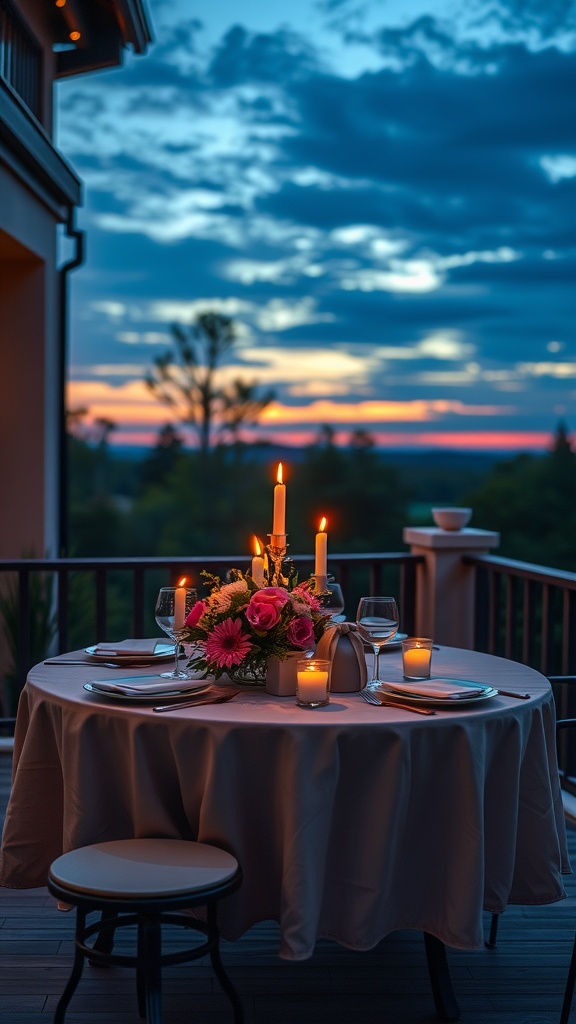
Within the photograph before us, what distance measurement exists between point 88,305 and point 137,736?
58.7ft

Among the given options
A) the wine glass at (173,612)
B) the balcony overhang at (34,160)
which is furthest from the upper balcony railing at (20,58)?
the wine glass at (173,612)

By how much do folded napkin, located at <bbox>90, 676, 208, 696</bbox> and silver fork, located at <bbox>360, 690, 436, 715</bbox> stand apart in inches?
15.4

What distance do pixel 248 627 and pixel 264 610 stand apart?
77 millimetres

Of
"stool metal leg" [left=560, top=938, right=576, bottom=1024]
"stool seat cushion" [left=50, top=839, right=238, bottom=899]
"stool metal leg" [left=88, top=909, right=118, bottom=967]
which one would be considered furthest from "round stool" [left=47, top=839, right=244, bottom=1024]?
"stool metal leg" [left=560, top=938, right=576, bottom=1024]

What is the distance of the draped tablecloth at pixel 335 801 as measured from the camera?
215 cm

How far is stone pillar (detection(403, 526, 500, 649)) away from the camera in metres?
4.76

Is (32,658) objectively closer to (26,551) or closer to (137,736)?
(26,551)

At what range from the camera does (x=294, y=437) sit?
21.1 metres

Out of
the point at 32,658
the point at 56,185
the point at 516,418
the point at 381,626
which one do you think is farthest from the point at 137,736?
the point at 516,418

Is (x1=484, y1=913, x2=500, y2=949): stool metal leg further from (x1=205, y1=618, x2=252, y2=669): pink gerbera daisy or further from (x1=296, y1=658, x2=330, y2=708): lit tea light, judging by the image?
(x1=205, y1=618, x2=252, y2=669): pink gerbera daisy

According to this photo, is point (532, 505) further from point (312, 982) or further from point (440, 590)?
point (312, 982)

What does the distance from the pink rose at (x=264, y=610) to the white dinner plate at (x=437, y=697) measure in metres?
0.32

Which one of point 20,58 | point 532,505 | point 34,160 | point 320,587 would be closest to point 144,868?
point 320,587

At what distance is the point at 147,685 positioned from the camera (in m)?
2.39
